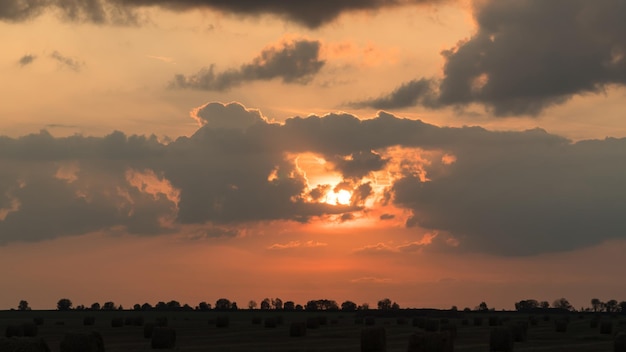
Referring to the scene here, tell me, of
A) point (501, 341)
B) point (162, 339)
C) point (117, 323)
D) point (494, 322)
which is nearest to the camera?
point (501, 341)

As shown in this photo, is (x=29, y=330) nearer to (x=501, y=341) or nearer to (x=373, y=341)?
(x=373, y=341)

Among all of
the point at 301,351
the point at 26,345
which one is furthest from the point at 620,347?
the point at 26,345

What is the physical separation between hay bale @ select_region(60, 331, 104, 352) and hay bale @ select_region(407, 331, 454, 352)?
12008 millimetres

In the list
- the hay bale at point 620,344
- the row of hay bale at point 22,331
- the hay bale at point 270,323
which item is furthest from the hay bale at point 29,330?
the hay bale at point 620,344

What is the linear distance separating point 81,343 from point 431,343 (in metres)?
13.3

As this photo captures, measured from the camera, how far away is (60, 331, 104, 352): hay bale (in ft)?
132

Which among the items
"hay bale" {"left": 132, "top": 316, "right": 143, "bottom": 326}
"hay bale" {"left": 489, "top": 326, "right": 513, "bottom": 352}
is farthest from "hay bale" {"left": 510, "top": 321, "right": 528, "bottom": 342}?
"hay bale" {"left": 132, "top": 316, "right": 143, "bottom": 326}

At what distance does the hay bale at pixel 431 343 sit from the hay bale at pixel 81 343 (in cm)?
1201

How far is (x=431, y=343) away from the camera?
40844 mm

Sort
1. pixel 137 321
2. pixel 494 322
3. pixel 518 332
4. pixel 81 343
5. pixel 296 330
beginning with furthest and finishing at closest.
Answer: pixel 494 322
pixel 137 321
pixel 296 330
pixel 518 332
pixel 81 343

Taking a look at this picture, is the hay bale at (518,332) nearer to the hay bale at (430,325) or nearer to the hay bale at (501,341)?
the hay bale at (501,341)

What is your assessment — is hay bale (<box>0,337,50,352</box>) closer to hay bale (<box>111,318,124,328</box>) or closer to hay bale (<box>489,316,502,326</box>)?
hay bale (<box>111,318,124,328</box>)

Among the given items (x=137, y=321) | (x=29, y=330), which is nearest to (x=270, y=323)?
(x=137, y=321)

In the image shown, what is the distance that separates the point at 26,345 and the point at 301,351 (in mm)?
15212
